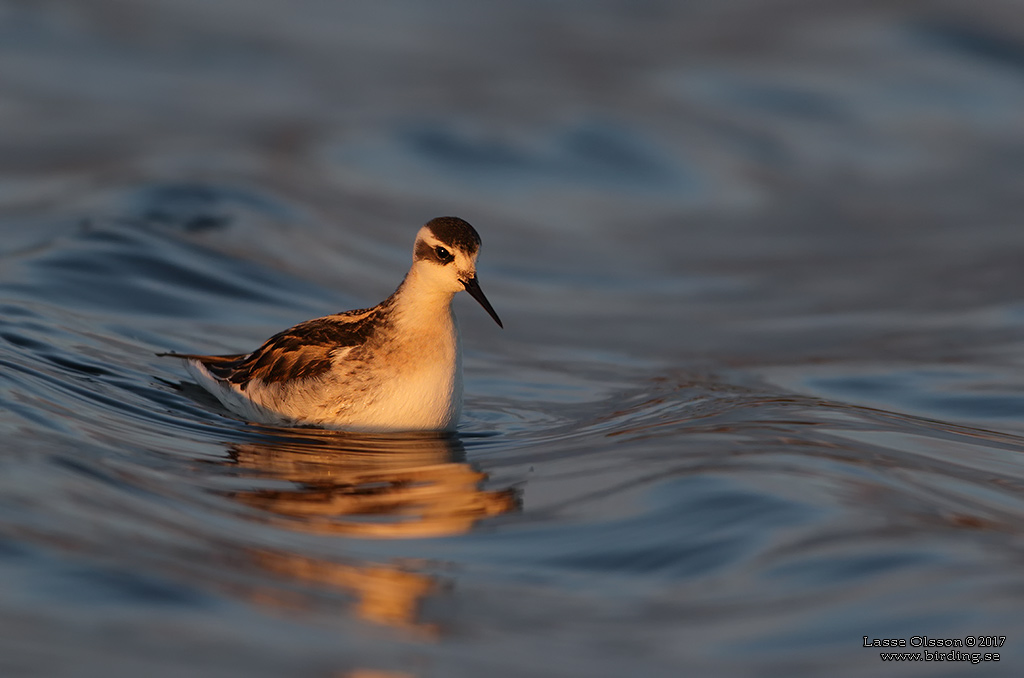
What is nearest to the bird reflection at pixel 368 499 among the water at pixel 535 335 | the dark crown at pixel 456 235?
the water at pixel 535 335

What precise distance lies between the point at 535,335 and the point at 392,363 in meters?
3.89

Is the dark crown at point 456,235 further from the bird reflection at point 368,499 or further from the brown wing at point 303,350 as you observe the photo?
the bird reflection at point 368,499

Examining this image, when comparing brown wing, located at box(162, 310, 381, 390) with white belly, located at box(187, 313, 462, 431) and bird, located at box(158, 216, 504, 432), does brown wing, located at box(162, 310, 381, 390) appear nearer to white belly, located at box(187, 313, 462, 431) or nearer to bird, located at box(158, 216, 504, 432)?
bird, located at box(158, 216, 504, 432)

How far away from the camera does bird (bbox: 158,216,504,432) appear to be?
8.77 m

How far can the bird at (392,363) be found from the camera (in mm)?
8766

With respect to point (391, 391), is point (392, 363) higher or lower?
higher

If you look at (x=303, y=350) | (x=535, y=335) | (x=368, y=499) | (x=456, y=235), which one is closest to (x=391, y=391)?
(x=303, y=350)

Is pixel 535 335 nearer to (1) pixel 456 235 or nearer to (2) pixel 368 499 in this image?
(1) pixel 456 235

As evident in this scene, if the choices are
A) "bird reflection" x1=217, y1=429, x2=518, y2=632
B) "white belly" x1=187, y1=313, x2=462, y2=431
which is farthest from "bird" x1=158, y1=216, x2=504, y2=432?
"bird reflection" x1=217, y1=429, x2=518, y2=632

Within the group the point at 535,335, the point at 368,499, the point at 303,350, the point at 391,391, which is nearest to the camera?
the point at 368,499

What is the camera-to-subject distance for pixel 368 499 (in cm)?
753

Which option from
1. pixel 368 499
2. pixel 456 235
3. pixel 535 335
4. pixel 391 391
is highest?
pixel 535 335

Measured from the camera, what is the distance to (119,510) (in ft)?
22.5

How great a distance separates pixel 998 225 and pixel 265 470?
10999 mm
